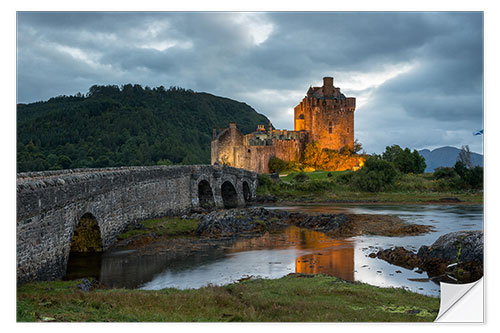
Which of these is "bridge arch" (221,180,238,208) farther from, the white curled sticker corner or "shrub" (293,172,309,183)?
the white curled sticker corner

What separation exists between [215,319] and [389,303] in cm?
419

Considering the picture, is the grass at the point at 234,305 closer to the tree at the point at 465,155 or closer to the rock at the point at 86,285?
the rock at the point at 86,285

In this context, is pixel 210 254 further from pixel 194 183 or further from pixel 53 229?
pixel 194 183

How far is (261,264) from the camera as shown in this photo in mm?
16844

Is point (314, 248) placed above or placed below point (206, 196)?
below

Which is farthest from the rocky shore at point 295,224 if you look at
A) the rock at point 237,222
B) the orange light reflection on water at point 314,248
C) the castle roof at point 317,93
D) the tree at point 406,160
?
the castle roof at point 317,93

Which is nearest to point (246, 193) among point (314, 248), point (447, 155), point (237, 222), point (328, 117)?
point (237, 222)

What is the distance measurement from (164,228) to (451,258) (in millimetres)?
14434

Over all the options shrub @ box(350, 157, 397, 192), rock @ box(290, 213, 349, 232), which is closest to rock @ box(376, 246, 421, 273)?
rock @ box(290, 213, 349, 232)

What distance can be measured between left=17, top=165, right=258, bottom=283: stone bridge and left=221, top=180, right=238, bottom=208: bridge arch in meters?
8.66

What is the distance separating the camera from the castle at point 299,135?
71.2 metres

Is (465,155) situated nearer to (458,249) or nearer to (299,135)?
(458,249)

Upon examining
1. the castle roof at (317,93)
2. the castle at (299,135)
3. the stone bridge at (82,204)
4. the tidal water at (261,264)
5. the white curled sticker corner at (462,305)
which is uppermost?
the castle roof at (317,93)

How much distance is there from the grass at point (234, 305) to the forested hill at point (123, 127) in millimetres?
19853
